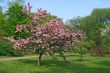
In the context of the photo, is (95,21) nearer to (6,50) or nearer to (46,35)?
(6,50)

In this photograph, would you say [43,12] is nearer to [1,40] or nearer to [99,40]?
[1,40]

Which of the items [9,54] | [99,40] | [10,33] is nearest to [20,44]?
[9,54]

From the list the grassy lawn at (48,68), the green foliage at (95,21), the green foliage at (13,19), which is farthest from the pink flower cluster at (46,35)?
the green foliage at (95,21)

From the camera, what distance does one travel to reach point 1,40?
41562 mm

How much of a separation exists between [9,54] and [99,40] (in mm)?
34753

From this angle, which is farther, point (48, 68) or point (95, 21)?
point (95, 21)

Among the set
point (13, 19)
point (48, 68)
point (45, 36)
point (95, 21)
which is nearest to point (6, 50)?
point (13, 19)

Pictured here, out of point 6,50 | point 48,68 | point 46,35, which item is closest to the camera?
point 48,68

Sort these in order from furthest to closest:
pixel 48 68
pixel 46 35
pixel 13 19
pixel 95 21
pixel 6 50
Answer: pixel 95 21 < pixel 13 19 < pixel 6 50 < pixel 46 35 < pixel 48 68

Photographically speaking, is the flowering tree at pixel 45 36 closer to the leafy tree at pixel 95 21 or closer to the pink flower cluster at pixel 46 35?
the pink flower cluster at pixel 46 35

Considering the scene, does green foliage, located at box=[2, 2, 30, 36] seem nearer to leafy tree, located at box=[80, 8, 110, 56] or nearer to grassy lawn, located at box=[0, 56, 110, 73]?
grassy lawn, located at box=[0, 56, 110, 73]

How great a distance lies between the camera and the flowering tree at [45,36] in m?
27.1

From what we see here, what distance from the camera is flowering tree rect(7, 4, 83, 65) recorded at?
27.1 metres

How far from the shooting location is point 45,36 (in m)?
27.0
